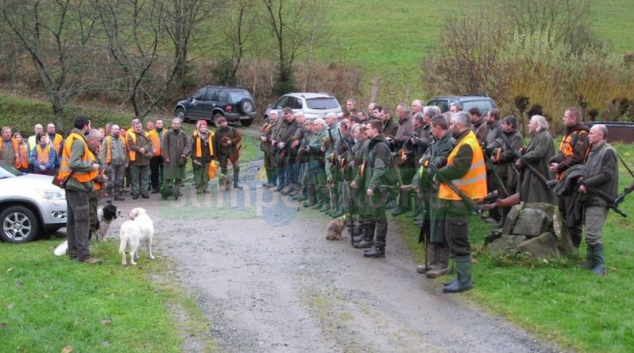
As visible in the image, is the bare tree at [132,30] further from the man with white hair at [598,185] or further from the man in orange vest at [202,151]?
the man with white hair at [598,185]

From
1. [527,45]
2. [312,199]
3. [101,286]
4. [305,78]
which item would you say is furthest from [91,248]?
[305,78]

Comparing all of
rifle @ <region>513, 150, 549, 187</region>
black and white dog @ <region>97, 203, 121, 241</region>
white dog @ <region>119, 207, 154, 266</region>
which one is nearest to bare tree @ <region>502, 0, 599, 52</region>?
rifle @ <region>513, 150, 549, 187</region>

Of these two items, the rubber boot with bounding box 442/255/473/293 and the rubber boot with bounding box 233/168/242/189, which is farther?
the rubber boot with bounding box 233/168/242/189

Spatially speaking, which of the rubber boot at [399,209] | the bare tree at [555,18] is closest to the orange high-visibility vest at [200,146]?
the rubber boot at [399,209]

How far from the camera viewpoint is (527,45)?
96.1 feet

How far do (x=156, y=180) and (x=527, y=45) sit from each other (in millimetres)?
15810

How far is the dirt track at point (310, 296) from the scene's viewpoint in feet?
26.5

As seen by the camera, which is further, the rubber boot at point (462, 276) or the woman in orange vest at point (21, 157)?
the woman in orange vest at point (21, 157)

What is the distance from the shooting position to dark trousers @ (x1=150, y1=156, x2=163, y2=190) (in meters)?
19.8

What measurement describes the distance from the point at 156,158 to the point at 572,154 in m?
11.4

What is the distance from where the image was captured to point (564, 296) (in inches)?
367

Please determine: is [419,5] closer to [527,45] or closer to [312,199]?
[527,45]

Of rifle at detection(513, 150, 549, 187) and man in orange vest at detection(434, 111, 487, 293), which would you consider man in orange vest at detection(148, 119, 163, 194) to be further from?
man in orange vest at detection(434, 111, 487, 293)

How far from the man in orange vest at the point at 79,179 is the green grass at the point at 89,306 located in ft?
1.17
